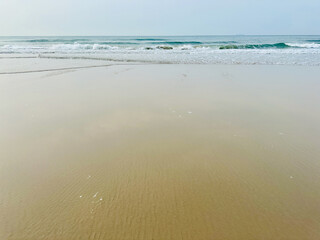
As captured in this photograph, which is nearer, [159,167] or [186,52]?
[159,167]

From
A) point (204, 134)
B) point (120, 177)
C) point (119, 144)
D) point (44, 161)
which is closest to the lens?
point (120, 177)

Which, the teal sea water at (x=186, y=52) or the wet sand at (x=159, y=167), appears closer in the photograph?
the wet sand at (x=159, y=167)

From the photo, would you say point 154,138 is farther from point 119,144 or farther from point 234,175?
point 234,175

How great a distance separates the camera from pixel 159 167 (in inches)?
125

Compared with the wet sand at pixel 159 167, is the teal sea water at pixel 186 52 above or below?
above

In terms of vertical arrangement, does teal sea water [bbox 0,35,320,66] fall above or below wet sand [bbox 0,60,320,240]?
above

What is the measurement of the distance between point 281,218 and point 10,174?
3614 millimetres

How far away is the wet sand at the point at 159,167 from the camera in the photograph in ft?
7.36

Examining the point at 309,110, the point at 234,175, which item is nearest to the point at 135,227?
the point at 234,175

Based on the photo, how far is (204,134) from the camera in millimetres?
4203

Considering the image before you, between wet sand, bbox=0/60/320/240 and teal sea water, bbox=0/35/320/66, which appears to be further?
teal sea water, bbox=0/35/320/66

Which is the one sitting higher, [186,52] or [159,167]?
[186,52]

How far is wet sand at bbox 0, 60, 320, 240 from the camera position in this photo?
2.24m

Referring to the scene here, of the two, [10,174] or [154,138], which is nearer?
[10,174]
